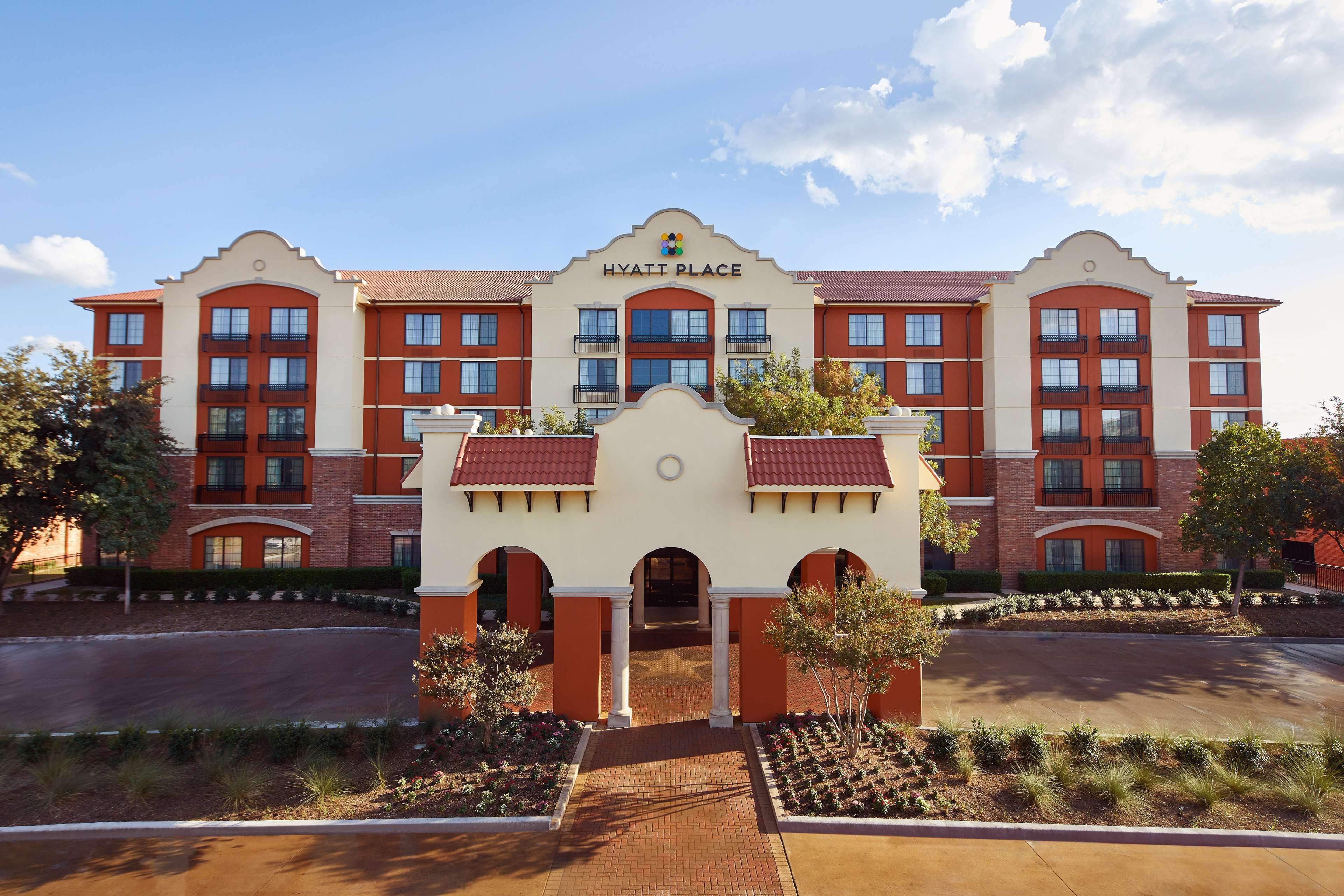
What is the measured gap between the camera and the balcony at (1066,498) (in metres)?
35.1

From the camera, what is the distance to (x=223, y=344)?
115ft

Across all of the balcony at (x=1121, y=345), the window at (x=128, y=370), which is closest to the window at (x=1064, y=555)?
the balcony at (x=1121, y=345)

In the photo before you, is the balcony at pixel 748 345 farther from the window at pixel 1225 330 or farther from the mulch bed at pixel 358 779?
the window at pixel 1225 330

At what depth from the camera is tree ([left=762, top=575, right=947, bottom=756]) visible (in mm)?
12703

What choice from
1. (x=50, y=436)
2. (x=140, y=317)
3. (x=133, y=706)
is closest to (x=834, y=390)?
(x=133, y=706)

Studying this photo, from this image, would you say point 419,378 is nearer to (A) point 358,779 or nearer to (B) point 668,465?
A: (B) point 668,465

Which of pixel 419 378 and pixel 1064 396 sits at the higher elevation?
pixel 419 378

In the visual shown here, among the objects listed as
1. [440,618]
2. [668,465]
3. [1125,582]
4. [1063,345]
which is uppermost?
[1063,345]

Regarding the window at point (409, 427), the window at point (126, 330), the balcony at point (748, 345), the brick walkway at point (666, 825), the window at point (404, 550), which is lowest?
the brick walkway at point (666, 825)

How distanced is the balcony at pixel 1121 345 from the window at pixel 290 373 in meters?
42.7

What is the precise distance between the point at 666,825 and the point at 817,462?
8146 mm

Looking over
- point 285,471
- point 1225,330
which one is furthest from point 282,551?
point 1225,330

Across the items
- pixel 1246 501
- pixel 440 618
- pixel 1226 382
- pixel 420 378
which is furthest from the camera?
pixel 420 378

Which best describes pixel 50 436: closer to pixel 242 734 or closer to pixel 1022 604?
pixel 242 734
